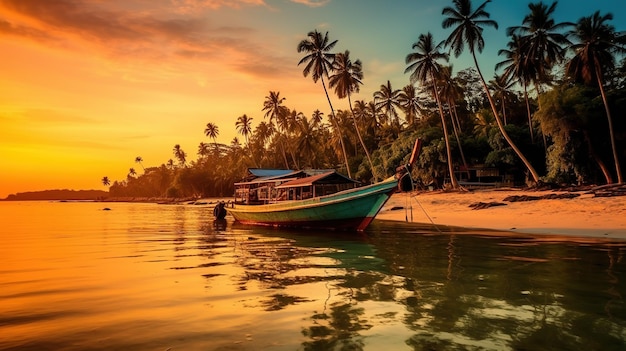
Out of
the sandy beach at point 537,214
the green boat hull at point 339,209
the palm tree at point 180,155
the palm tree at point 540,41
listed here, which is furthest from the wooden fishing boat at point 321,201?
the palm tree at point 180,155

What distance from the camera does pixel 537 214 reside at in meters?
25.7

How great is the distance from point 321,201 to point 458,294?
48.9 ft

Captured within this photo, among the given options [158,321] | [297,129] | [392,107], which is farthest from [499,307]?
[297,129]

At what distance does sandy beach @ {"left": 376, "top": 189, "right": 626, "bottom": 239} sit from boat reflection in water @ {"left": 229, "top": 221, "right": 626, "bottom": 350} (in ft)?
17.5

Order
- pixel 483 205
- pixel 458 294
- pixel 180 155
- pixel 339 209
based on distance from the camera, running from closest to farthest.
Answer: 1. pixel 458 294
2. pixel 339 209
3. pixel 483 205
4. pixel 180 155

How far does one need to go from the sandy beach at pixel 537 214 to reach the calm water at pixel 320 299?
21.2 ft

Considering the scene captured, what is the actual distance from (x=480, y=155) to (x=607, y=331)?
5051 centimetres

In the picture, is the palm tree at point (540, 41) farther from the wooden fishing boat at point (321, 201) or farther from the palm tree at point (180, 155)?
the palm tree at point (180, 155)

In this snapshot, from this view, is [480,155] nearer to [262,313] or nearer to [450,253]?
[450,253]

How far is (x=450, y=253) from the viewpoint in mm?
14250

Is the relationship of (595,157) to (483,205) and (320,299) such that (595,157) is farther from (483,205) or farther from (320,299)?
(320,299)

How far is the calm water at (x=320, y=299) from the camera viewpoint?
5.63 meters

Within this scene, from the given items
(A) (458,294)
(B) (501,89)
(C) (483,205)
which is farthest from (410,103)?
(A) (458,294)

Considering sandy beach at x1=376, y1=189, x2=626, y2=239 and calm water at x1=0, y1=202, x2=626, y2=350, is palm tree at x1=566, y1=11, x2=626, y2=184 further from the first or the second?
calm water at x1=0, y1=202, x2=626, y2=350
